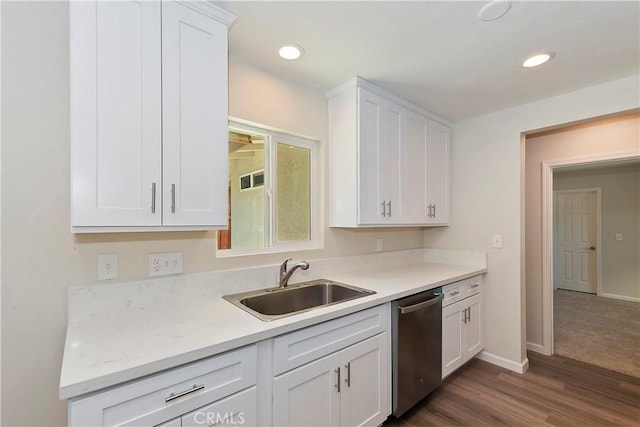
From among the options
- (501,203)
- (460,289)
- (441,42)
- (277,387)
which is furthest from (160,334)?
(501,203)

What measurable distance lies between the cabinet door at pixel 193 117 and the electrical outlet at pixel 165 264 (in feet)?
1.23

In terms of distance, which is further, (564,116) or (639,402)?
(564,116)

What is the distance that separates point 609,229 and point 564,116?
13.3 feet

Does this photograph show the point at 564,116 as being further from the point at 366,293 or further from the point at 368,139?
the point at 366,293

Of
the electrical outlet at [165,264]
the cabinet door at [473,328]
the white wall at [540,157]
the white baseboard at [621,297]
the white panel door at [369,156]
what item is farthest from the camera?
the white baseboard at [621,297]

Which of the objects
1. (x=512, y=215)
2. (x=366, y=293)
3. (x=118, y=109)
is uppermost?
(x=118, y=109)

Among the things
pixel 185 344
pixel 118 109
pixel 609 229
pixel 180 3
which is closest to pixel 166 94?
pixel 118 109

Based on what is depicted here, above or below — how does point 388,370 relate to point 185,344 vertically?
below

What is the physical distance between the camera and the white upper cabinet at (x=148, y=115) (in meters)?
1.11

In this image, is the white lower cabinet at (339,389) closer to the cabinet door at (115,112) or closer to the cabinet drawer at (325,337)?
the cabinet drawer at (325,337)

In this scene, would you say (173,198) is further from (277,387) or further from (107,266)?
(277,387)

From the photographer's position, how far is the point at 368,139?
2160 millimetres

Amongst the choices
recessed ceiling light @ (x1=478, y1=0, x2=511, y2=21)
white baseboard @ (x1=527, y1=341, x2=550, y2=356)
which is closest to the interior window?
recessed ceiling light @ (x1=478, y1=0, x2=511, y2=21)

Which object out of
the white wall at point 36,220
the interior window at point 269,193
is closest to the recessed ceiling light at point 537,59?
the interior window at point 269,193
